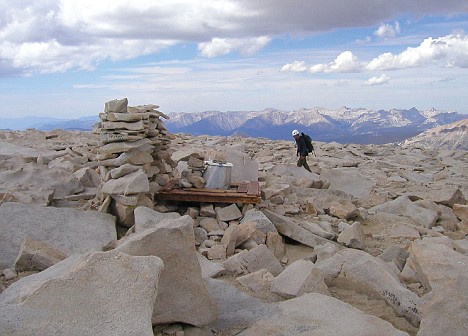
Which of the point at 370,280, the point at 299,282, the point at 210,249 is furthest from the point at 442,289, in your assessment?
the point at 210,249

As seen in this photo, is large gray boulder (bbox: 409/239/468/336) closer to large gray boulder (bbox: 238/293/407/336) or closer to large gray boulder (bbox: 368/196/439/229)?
large gray boulder (bbox: 238/293/407/336)

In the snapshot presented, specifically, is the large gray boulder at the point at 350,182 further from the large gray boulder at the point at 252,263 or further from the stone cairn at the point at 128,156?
the large gray boulder at the point at 252,263

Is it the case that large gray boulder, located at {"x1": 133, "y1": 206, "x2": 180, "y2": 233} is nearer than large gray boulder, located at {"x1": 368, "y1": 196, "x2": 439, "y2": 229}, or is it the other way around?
large gray boulder, located at {"x1": 133, "y1": 206, "x2": 180, "y2": 233}

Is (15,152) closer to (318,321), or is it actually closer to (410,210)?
(410,210)

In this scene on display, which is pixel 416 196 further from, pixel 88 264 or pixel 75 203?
pixel 88 264

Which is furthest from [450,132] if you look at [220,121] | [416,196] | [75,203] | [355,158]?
[75,203]

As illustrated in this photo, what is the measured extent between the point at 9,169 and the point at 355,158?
569 inches

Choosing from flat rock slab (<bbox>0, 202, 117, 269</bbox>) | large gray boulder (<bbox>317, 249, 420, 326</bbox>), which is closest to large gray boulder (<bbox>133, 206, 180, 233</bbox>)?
flat rock slab (<bbox>0, 202, 117, 269</bbox>)

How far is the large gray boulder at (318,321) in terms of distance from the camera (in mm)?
4602

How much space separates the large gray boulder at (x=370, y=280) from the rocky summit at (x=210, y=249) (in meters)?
0.02

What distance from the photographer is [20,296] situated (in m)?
4.20

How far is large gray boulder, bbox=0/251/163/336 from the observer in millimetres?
3721

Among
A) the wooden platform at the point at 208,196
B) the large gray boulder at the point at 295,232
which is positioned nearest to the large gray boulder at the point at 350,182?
the large gray boulder at the point at 295,232

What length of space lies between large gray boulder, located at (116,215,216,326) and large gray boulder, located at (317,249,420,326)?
84.1 inches
